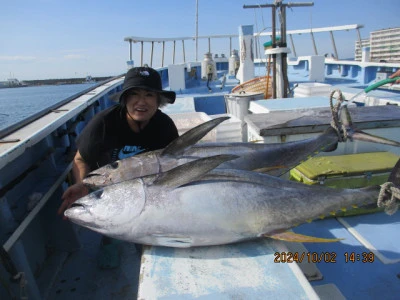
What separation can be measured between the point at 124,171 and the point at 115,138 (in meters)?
0.57

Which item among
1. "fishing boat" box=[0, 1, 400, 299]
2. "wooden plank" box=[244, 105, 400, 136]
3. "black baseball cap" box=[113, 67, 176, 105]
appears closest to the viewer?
"fishing boat" box=[0, 1, 400, 299]

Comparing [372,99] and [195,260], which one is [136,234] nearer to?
[195,260]

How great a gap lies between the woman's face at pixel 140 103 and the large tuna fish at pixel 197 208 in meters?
0.80

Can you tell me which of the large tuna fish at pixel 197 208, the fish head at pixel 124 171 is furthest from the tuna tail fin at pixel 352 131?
the fish head at pixel 124 171

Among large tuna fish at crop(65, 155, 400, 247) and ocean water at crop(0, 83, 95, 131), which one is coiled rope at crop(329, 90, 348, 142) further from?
ocean water at crop(0, 83, 95, 131)

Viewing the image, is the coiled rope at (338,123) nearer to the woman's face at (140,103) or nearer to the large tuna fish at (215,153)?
the large tuna fish at (215,153)

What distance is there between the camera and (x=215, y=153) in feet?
5.75

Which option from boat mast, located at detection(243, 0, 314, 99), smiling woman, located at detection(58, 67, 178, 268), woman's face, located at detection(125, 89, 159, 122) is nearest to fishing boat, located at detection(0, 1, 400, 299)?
smiling woman, located at detection(58, 67, 178, 268)

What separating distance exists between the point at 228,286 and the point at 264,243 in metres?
0.33

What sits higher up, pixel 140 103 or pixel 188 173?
pixel 140 103

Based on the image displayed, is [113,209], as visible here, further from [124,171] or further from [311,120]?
[311,120]

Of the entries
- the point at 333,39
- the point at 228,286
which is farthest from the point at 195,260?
the point at 333,39

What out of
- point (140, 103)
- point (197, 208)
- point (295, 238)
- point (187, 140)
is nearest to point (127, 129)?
point (140, 103)

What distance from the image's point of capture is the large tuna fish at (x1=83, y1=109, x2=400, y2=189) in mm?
1608
